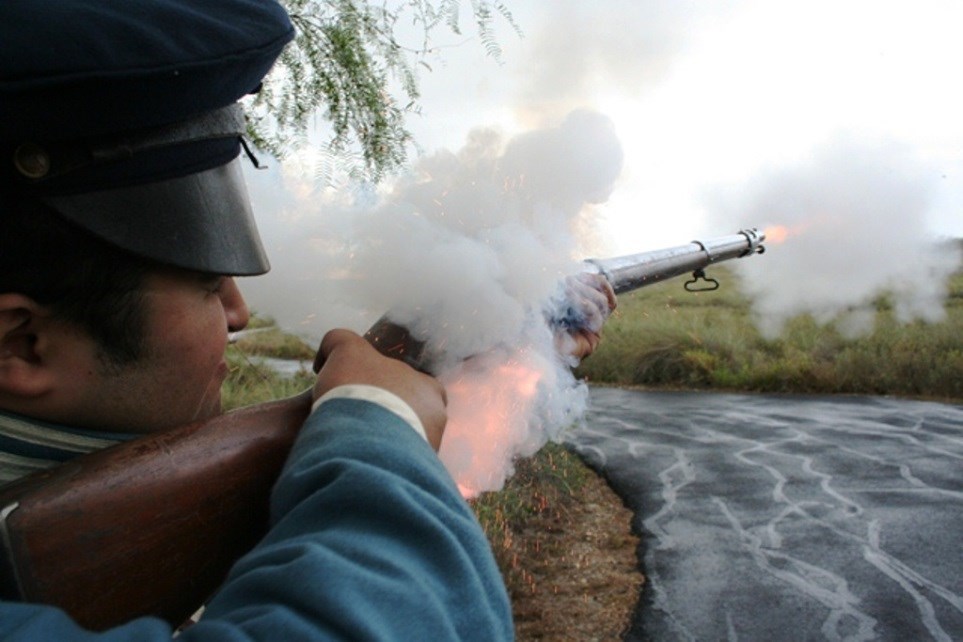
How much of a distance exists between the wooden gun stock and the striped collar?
0.06m

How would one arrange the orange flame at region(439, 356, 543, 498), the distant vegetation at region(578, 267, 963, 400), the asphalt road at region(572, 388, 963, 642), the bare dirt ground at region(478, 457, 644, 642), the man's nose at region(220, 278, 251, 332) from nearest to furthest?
the man's nose at region(220, 278, 251, 332) < the orange flame at region(439, 356, 543, 498) < the asphalt road at region(572, 388, 963, 642) < the bare dirt ground at region(478, 457, 644, 642) < the distant vegetation at region(578, 267, 963, 400)

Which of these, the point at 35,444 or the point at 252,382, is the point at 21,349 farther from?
the point at 252,382

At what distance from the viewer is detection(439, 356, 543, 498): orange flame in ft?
7.45

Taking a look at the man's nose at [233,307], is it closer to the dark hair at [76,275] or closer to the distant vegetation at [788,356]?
the dark hair at [76,275]

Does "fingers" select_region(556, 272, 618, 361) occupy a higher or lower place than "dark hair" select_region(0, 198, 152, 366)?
lower

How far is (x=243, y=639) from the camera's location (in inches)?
31.4

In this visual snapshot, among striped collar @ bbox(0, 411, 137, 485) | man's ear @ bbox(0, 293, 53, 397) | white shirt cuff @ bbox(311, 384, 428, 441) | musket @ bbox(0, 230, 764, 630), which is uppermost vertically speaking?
man's ear @ bbox(0, 293, 53, 397)

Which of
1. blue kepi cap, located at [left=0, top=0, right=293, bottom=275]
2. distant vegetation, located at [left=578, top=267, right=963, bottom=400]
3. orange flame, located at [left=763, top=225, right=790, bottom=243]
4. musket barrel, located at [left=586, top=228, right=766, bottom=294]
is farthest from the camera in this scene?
distant vegetation, located at [left=578, top=267, right=963, bottom=400]

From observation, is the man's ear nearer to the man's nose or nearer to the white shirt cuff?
the man's nose

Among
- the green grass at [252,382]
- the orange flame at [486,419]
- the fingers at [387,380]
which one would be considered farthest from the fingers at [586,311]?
the green grass at [252,382]

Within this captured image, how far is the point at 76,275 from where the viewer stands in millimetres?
1105

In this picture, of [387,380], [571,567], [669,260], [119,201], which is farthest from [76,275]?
[571,567]

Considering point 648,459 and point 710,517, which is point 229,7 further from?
point 648,459

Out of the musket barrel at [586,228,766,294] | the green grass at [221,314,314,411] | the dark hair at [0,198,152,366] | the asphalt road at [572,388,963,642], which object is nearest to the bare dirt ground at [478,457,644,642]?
the asphalt road at [572,388,963,642]
